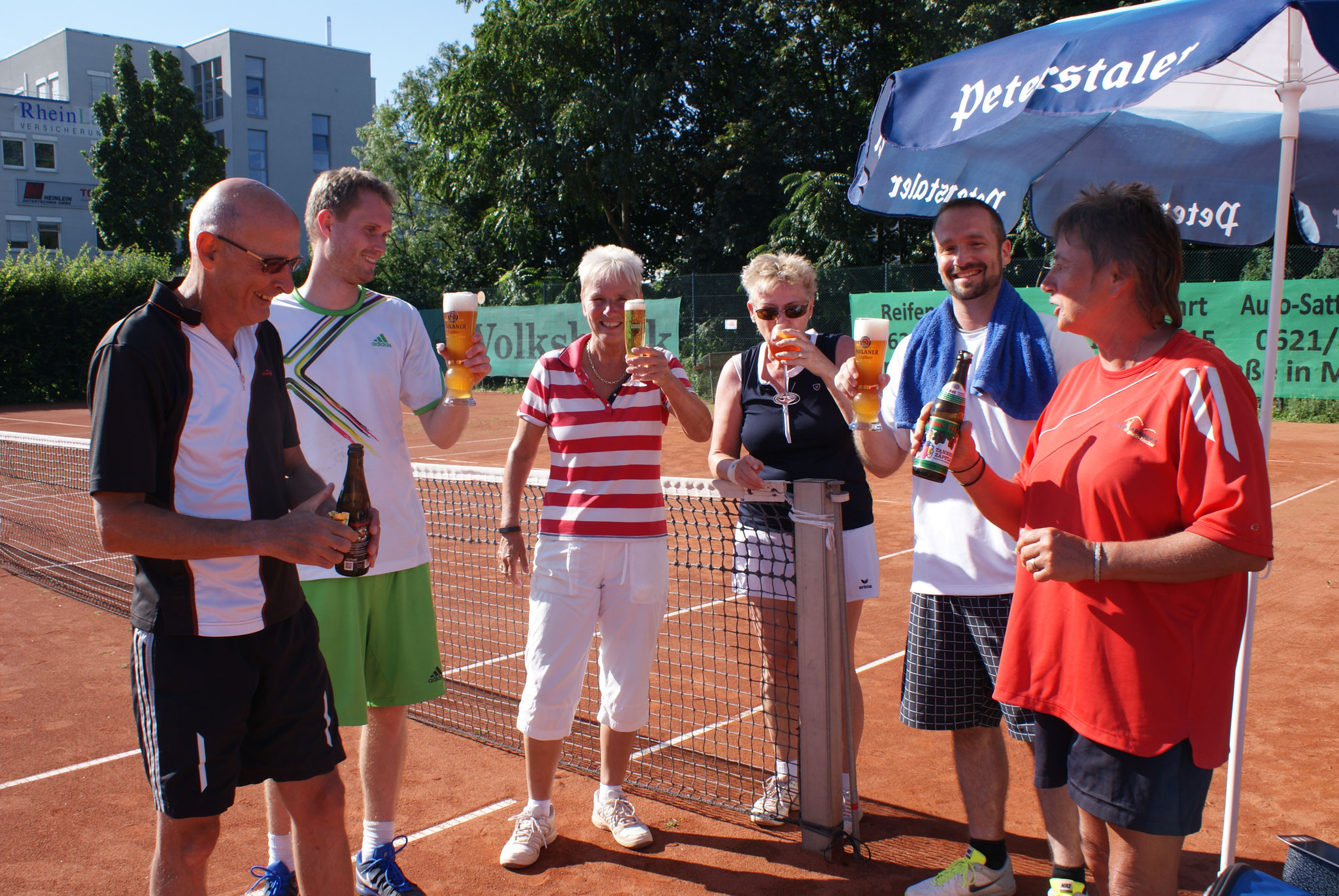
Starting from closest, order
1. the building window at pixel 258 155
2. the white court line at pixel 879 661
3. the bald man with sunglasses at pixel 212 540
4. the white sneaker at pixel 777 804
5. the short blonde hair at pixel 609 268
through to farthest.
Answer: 1. the bald man with sunglasses at pixel 212 540
2. the short blonde hair at pixel 609 268
3. the white sneaker at pixel 777 804
4. the white court line at pixel 879 661
5. the building window at pixel 258 155

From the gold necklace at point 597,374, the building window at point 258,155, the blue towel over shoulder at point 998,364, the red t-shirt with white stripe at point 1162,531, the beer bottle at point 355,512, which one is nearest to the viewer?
the red t-shirt with white stripe at point 1162,531

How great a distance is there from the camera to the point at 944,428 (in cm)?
236

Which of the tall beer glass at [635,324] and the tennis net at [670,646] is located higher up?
the tall beer glass at [635,324]

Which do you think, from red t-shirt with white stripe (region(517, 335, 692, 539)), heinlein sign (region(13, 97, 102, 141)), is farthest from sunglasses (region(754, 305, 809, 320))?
heinlein sign (region(13, 97, 102, 141))

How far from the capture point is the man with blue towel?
2.87m

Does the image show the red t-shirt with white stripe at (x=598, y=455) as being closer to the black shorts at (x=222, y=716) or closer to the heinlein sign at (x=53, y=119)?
the black shorts at (x=222, y=716)

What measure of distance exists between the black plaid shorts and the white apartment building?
47053 millimetres

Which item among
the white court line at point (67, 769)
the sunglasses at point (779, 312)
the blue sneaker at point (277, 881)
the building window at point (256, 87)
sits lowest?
the white court line at point (67, 769)

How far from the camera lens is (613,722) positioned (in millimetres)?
3457

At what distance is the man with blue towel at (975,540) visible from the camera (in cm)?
287

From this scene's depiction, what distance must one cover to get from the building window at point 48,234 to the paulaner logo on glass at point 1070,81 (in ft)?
162

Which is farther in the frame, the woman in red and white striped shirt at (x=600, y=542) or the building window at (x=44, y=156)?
the building window at (x=44, y=156)

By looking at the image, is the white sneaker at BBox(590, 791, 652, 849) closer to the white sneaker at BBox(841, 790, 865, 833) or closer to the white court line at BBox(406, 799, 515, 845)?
the white court line at BBox(406, 799, 515, 845)

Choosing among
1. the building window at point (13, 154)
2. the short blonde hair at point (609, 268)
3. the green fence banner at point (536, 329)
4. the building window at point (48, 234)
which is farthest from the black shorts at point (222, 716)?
the building window at point (13, 154)
